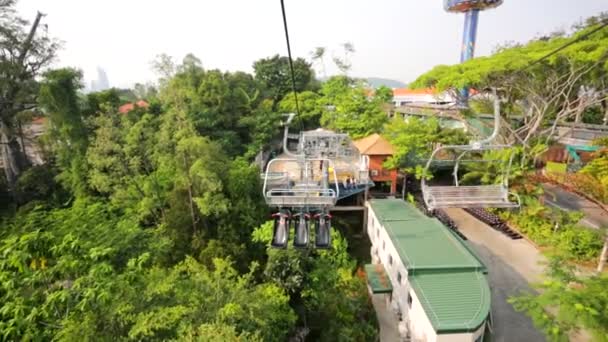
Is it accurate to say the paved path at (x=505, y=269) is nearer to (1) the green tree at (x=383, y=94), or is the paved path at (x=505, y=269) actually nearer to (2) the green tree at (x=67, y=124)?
(1) the green tree at (x=383, y=94)

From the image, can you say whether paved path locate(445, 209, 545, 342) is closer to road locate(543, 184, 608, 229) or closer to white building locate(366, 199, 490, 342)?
white building locate(366, 199, 490, 342)

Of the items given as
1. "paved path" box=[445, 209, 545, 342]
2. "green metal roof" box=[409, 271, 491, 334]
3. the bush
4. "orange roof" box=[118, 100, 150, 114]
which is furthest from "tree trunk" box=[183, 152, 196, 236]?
the bush

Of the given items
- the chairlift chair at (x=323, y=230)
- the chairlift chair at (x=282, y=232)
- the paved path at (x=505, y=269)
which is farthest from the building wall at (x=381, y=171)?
the chairlift chair at (x=282, y=232)

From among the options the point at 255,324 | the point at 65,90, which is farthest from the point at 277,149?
the point at 255,324

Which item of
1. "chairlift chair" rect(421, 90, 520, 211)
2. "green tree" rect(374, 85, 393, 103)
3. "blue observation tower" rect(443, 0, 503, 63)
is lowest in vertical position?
"chairlift chair" rect(421, 90, 520, 211)

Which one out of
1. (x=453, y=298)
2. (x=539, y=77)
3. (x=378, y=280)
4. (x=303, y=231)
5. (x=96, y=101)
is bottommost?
(x=378, y=280)

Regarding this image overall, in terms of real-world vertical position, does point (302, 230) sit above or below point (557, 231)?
above

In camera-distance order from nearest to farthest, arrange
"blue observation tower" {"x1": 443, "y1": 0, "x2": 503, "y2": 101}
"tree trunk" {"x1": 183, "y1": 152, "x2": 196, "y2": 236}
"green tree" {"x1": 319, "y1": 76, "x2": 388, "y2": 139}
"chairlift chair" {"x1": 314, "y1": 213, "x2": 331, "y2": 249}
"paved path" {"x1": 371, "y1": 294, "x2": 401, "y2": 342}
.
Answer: "chairlift chair" {"x1": 314, "y1": 213, "x2": 331, "y2": 249}, "paved path" {"x1": 371, "y1": 294, "x2": 401, "y2": 342}, "tree trunk" {"x1": 183, "y1": 152, "x2": 196, "y2": 236}, "green tree" {"x1": 319, "y1": 76, "x2": 388, "y2": 139}, "blue observation tower" {"x1": 443, "y1": 0, "x2": 503, "y2": 101}

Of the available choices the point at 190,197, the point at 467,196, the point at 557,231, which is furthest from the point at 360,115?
the point at 190,197

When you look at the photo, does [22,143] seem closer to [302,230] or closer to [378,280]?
[302,230]
